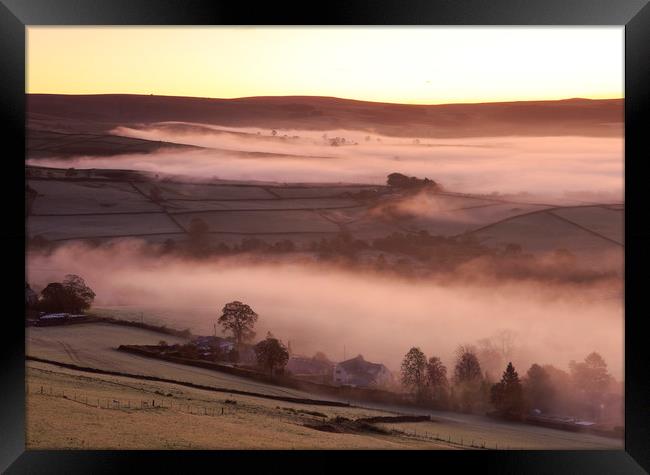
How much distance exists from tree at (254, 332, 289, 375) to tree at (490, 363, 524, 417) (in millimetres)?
1301

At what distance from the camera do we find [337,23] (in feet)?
16.1

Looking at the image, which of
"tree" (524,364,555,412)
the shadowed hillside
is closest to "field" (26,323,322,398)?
the shadowed hillside

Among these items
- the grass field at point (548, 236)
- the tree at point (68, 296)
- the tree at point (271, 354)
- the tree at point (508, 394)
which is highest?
the grass field at point (548, 236)

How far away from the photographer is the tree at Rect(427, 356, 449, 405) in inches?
192

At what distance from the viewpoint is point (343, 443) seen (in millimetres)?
4914

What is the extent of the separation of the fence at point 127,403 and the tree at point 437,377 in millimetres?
1279

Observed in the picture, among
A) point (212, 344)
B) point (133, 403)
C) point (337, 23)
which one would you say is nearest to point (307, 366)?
point (212, 344)

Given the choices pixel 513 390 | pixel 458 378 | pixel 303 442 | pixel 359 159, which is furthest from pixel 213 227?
pixel 513 390

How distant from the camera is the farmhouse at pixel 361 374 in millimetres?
4879

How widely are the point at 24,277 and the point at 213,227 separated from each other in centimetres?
122

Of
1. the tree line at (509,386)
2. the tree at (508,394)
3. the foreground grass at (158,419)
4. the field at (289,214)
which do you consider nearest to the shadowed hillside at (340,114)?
the field at (289,214)

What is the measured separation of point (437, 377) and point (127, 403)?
1.93 metres

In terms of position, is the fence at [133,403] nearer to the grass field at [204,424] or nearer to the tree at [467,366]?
the grass field at [204,424]

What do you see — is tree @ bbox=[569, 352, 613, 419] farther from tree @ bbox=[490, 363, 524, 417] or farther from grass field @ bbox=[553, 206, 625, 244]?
grass field @ bbox=[553, 206, 625, 244]
